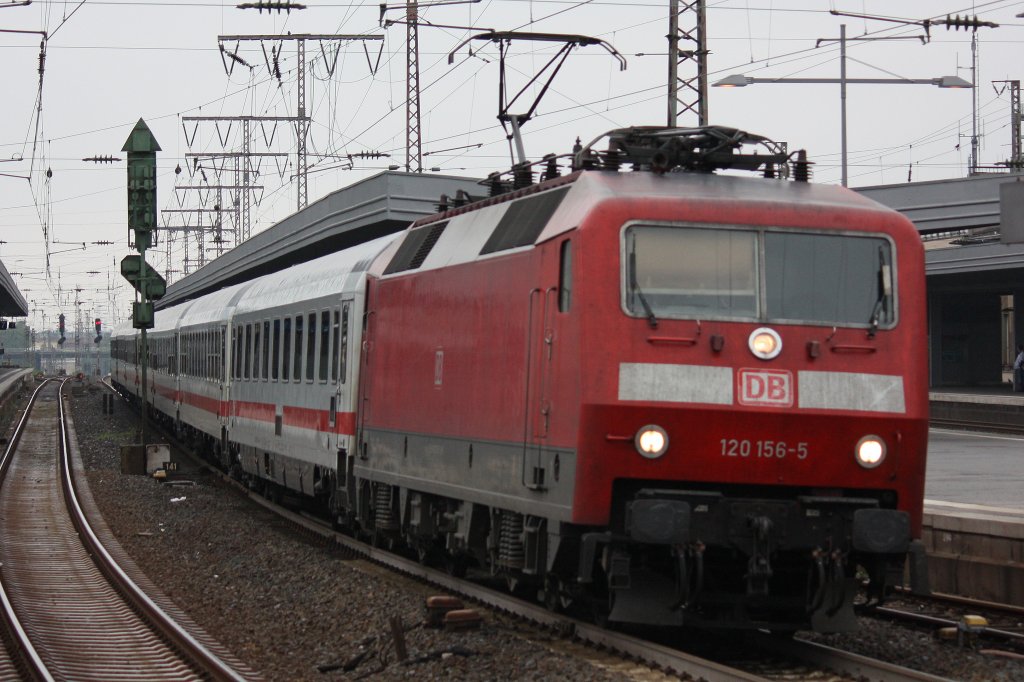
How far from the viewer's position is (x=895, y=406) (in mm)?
9688

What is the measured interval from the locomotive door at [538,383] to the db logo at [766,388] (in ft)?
4.57

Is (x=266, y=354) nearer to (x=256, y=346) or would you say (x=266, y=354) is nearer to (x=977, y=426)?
(x=256, y=346)

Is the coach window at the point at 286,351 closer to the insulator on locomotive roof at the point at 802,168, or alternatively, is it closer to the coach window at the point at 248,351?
the coach window at the point at 248,351

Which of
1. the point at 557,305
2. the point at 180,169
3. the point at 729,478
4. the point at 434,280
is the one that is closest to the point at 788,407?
the point at 729,478

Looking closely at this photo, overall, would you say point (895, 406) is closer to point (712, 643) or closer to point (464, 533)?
point (712, 643)

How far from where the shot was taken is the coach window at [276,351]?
857 inches

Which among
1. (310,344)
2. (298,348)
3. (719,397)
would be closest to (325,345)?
(310,344)

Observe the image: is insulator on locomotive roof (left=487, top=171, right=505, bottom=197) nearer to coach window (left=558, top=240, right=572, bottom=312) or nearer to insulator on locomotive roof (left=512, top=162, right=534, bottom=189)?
insulator on locomotive roof (left=512, top=162, right=534, bottom=189)

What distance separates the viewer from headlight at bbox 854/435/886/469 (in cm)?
967

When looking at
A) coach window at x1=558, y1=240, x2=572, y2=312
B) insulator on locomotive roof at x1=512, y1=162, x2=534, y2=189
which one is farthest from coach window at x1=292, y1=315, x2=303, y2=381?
coach window at x1=558, y1=240, x2=572, y2=312

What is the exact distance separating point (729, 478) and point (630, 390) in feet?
2.90

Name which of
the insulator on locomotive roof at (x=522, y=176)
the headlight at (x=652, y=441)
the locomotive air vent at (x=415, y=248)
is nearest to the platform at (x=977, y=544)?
the headlight at (x=652, y=441)

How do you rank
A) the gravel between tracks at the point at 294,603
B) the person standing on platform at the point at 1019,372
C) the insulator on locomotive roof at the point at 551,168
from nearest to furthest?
the gravel between tracks at the point at 294,603 → the insulator on locomotive roof at the point at 551,168 → the person standing on platform at the point at 1019,372

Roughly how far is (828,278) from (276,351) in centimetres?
1338
